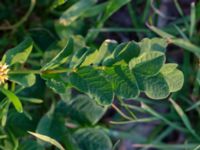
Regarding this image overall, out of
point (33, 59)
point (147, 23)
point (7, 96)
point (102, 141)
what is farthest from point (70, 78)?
point (147, 23)

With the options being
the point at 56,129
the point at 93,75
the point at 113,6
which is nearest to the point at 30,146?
the point at 56,129

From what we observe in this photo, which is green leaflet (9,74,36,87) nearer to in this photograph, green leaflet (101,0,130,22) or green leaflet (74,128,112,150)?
green leaflet (74,128,112,150)

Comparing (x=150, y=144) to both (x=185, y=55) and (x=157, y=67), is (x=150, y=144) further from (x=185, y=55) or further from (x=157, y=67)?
(x=157, y=67)

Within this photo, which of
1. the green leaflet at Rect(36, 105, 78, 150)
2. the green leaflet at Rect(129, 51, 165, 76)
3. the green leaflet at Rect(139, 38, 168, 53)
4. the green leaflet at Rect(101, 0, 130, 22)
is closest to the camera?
the green leaflet at Rect(129, 51, 165, 76)

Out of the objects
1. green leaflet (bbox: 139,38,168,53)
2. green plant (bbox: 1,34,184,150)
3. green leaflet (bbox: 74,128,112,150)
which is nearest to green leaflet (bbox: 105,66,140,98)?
green plant (bbox: 1,34,184,150)

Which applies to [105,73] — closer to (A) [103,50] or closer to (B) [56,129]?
(A) [103,50]

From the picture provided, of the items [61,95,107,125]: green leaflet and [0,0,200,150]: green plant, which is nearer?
[0,0,200,150]: green plant
